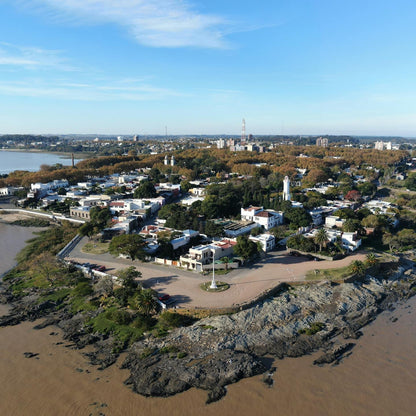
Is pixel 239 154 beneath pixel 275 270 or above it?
above

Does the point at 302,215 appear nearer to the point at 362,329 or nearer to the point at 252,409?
the point at 362,329

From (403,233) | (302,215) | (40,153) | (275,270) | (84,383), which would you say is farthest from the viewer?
(40,153)

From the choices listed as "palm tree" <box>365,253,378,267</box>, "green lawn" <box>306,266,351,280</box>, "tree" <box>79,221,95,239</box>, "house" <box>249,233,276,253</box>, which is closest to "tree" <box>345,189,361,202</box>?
"house" <box>249,233,276,253</box>

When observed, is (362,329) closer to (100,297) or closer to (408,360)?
(408,360)

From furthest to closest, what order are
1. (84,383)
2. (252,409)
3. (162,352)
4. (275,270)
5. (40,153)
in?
(40,153), (275,270), (162,352), (84,383), (252,409)

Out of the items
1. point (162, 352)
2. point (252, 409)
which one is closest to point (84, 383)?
point (162, 352)

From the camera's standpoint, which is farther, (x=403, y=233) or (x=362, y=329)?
(x=403, y=233)
